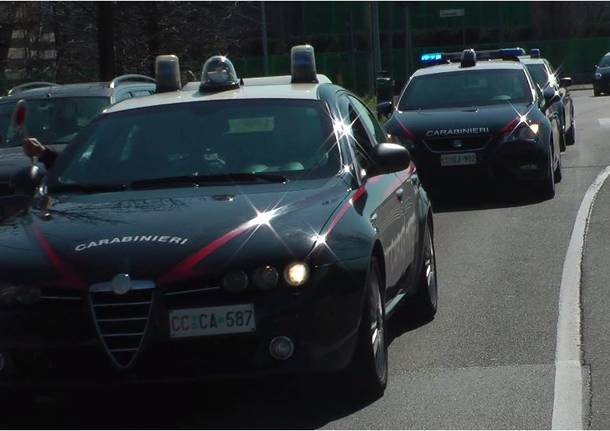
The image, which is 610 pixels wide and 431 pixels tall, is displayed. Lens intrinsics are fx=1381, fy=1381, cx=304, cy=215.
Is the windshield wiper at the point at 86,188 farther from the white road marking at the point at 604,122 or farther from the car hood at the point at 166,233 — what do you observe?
the white road marking at the point at 604,122

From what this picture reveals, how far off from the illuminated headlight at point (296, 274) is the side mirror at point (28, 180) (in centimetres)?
221

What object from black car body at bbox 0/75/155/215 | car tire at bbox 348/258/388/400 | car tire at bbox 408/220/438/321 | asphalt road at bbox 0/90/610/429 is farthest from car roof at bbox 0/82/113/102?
car tire at bbox 348/258/388/400

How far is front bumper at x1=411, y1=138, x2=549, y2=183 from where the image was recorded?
50.4 ft

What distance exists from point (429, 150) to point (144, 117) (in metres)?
8.13

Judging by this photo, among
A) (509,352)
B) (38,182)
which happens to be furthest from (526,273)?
(38,182)

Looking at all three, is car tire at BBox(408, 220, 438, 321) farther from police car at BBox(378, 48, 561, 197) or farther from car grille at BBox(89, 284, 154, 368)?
police car at BBox(378, 48, 561, 197)

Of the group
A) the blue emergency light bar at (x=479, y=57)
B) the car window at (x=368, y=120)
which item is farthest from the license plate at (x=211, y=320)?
the blue emergency light bar at (x=479, y=57)

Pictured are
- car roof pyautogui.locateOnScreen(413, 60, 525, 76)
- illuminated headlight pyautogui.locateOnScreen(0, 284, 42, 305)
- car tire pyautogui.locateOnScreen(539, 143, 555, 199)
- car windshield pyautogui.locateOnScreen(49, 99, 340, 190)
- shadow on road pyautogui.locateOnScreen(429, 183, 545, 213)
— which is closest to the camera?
illuminated headlight pyautogui.locateOnScreen(0, 284, 42, 305)

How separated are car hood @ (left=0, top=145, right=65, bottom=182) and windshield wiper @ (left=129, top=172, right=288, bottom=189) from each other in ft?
16.4

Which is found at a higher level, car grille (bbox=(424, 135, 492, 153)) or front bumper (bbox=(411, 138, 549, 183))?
car grille (bbox=(424, 135, 492, 153))

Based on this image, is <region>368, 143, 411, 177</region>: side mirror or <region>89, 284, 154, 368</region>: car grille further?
<region>368, 143, 411, 177</region>: side mirror

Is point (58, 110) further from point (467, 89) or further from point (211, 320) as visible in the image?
point (211, 320)

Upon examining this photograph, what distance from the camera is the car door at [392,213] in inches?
282

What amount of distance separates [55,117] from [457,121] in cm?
447
